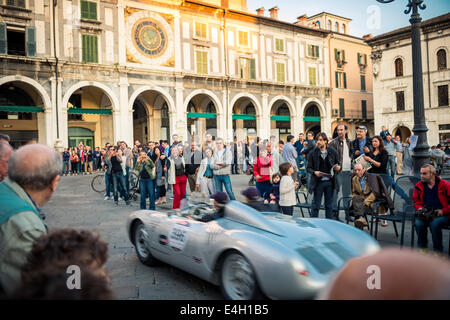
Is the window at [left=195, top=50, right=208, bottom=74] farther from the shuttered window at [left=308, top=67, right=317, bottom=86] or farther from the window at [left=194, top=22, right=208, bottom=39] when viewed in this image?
the shuttered window at [left=308, top=67, right=317, bottom=86]

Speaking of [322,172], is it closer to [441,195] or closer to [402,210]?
[402,210]

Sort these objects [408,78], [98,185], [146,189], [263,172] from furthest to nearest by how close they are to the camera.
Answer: [408,78]
[98,185]
[146,189]
[263,172]

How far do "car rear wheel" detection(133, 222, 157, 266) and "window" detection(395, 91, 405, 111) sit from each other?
3677cm

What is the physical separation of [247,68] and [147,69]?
9.73 metres

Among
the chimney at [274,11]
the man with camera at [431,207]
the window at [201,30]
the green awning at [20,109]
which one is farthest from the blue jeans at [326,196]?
the chimney at [274,11]

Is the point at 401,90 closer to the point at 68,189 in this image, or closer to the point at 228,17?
the point at 228,17

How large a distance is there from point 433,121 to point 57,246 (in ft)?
125

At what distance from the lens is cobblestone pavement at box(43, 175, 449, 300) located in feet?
13.5

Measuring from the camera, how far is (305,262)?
10.3 ft

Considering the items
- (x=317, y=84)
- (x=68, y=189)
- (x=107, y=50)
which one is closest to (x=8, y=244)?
(x=68, y=189)

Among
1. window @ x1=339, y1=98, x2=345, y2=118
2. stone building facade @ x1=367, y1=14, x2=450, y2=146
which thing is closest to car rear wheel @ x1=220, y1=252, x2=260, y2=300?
stone building facade @ x1=367, y1=14, x2=450, y2=146

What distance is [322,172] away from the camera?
278 inches

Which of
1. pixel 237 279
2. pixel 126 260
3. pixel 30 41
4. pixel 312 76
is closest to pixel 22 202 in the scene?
pixel 237 279

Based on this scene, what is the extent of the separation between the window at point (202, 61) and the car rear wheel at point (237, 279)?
89.1ft
